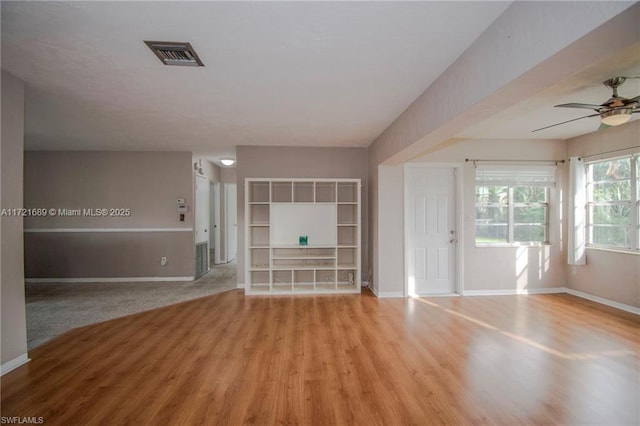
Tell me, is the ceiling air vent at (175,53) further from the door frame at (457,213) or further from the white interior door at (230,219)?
the white interior door at (230,219)

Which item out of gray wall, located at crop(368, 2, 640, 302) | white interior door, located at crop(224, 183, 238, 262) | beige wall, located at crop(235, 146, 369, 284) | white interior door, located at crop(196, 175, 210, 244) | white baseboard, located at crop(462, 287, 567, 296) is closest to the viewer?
gray wall, located at crop(368, 2, 640, 302)

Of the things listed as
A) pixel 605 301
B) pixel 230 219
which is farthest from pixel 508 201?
pixel 230 219

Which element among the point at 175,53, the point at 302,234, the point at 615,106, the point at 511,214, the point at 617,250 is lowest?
the point at 617,250

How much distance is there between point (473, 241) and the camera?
480cm

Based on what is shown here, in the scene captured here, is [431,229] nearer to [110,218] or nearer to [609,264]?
[609,264]

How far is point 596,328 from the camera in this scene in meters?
3.39

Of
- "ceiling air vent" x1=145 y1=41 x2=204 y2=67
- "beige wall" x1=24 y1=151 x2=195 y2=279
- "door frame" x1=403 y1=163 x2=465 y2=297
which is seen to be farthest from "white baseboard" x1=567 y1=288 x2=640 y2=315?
"beige wall" x1=24 y1=151 x2=195 y2=279

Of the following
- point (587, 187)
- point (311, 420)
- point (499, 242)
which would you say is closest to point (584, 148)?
point (587, 187)

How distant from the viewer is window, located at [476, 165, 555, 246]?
15.9 feet

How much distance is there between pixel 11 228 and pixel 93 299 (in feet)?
8.75

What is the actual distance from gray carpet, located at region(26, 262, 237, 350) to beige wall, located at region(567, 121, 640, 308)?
230 inches

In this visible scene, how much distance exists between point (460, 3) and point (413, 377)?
2.65m

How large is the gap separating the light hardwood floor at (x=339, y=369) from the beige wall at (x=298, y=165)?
1863 mm

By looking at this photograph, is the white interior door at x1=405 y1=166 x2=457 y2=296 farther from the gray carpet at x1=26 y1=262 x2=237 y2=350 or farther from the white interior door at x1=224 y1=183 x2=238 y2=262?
the white interior door at x1=224 y1=183 x2=238 y2=262
